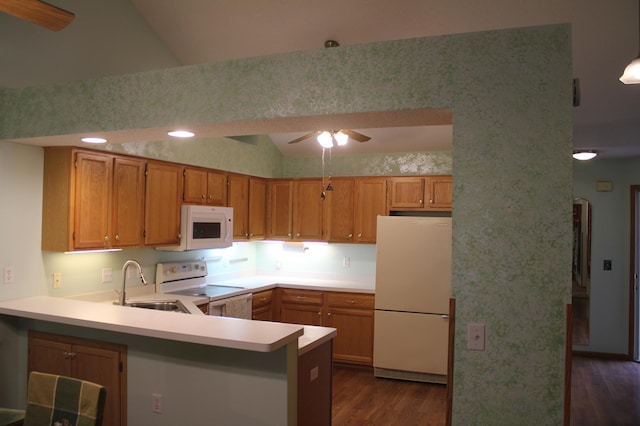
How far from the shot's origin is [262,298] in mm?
5238

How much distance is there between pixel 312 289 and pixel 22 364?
287cm

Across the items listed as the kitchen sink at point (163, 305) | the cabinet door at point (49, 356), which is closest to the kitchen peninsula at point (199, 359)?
the cabinet door at point (49, 356)

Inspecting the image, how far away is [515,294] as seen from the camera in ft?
6.28

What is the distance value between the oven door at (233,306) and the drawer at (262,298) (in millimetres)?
166

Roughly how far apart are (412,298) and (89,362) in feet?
9.90

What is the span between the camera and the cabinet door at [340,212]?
18.6 feet

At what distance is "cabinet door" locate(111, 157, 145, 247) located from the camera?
3.77 meters

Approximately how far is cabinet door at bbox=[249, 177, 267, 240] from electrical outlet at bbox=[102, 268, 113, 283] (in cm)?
187

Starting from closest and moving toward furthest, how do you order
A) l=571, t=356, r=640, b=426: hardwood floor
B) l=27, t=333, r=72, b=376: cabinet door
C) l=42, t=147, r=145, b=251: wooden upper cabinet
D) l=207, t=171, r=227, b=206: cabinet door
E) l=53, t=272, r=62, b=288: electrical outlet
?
l=27, t=333, r=72, b=376: cabinet door < l=42, t=147, r=145, b=251: wooden upper cabinet < l=53, t=272, r=62, b=288: electrical outlet < l=571, t=356, r=640, b=426: hardwood floor < l=207, t=171, r=227, b=206: cabinet door

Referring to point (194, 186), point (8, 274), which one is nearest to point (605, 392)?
Answer: point (194, 186)

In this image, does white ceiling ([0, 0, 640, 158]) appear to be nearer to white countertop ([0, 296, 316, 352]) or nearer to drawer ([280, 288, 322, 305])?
white countertop ([0, 296, 316, 352])

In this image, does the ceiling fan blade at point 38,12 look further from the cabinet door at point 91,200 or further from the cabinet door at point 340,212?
the cabinet door at point 340,212

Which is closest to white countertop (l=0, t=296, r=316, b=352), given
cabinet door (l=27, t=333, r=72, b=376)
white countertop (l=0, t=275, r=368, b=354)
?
white countertop (l=0, t=275, r=368, b=354)

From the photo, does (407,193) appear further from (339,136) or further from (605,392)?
(605,392)
